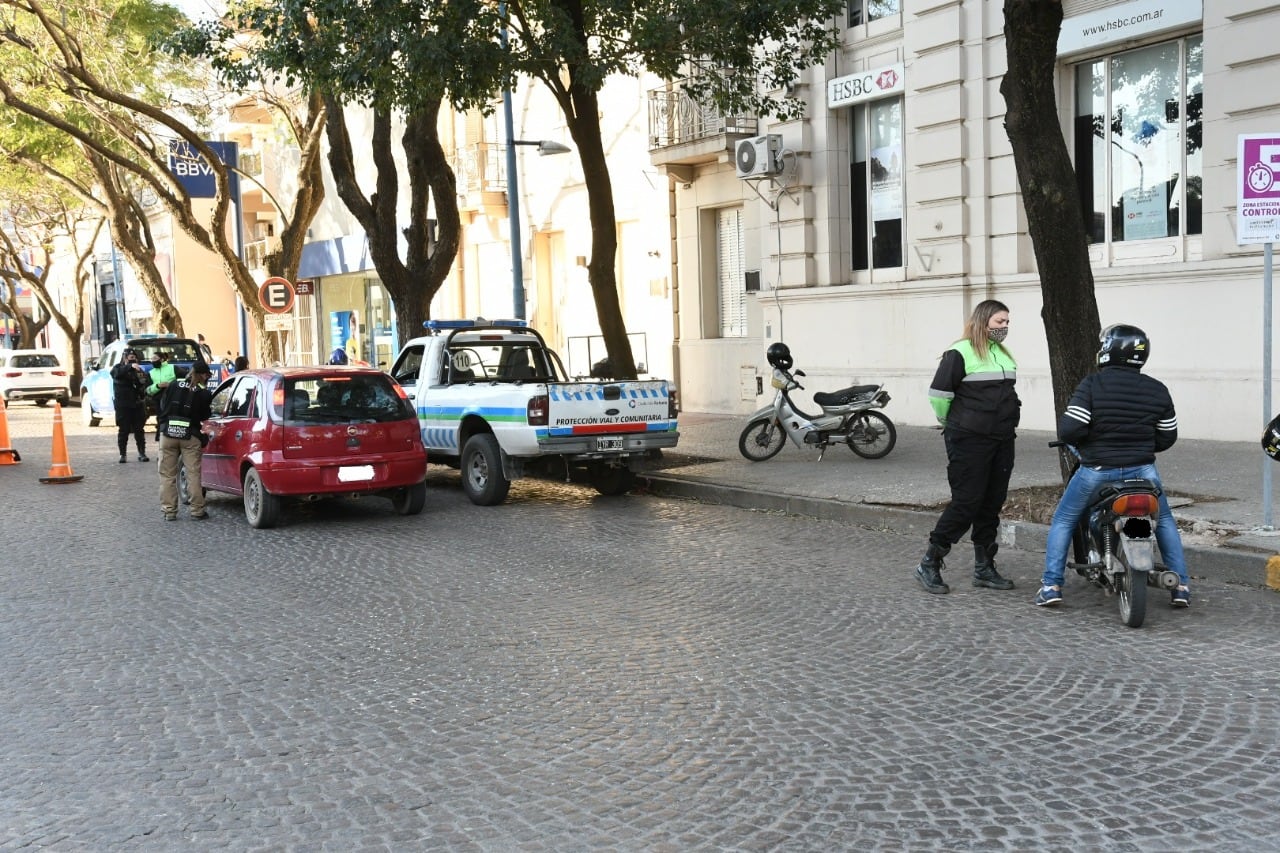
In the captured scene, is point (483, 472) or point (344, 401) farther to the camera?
point (483, 472)

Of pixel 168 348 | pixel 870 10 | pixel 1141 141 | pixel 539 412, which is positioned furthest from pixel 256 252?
pixel 1141 141

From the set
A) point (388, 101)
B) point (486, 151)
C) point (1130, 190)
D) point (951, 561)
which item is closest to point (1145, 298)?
point (1130, 190)

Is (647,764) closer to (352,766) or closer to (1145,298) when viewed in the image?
(352,766)

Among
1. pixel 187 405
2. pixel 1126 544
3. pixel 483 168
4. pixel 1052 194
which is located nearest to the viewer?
pixel 1126 544

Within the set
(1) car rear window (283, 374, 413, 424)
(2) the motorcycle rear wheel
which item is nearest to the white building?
(2) the motorcycle rear wheel

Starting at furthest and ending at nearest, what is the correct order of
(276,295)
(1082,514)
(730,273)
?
(730,273)
(276,295)
(1082,514)

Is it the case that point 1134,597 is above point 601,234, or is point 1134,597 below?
below

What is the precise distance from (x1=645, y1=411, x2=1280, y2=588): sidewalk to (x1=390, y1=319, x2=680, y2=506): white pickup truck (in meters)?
1.06

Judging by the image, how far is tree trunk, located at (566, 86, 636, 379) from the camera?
1541 cm

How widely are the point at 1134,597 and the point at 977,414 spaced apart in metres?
1.51

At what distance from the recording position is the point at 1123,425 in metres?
7.12

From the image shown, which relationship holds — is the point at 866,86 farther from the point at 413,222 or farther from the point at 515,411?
the point at 515,411

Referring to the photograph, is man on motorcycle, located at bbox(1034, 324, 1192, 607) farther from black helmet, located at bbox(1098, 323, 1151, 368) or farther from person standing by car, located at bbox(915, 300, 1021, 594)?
person standing by car, located at bbox(915, 300, 1021, 594)

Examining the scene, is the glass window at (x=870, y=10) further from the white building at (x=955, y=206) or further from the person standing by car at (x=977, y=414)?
the person standing by car at (x=977, y=414)
